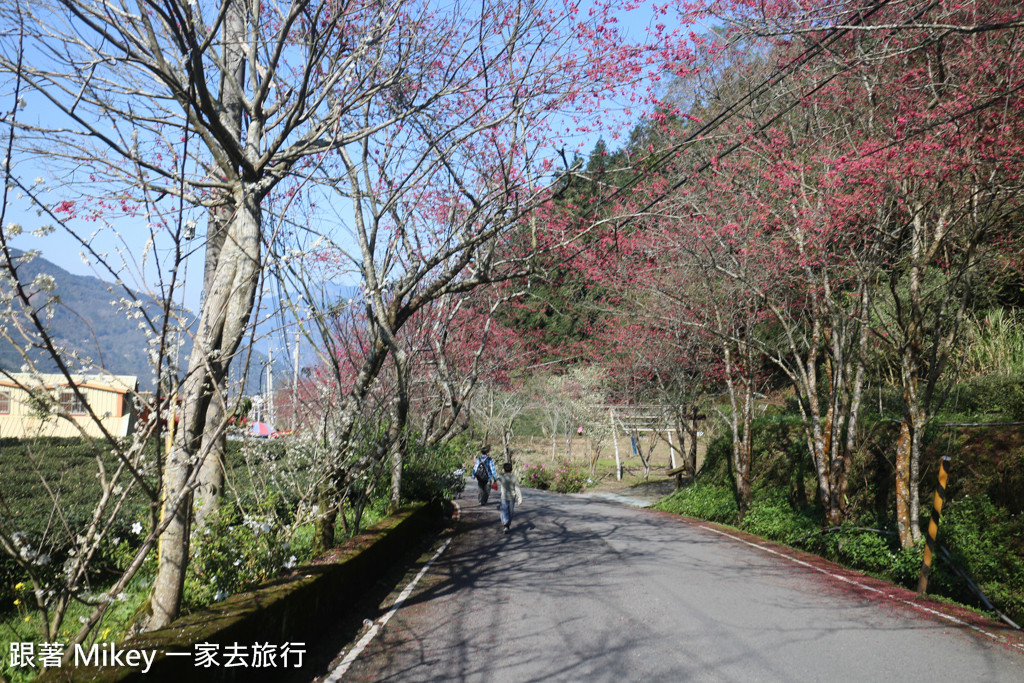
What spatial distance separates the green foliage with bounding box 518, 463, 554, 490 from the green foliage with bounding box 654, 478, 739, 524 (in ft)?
37.3

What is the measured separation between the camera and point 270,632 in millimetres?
5996

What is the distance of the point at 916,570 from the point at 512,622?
21.0ft

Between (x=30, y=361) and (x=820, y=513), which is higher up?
(x=30, y=361)

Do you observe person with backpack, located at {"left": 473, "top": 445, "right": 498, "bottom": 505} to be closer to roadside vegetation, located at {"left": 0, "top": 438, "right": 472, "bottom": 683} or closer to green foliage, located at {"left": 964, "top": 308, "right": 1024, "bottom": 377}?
roadside vegetation, located at {"left": 0, "top": 438, "right": 472, "bottom": 683}

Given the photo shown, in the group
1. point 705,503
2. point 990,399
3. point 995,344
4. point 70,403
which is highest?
point 995,344

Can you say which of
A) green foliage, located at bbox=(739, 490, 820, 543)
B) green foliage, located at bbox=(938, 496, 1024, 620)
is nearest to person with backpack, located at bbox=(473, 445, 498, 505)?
green foliage, located at bbox=(739, 490, 820, 543)

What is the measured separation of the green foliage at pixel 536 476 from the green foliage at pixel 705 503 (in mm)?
11380

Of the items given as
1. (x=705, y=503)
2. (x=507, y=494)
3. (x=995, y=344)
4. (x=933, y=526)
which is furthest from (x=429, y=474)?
(x=995, y=344)

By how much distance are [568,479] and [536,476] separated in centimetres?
288

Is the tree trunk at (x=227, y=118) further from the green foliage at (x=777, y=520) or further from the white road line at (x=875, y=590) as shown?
the green foliage at (x=777, y=520)

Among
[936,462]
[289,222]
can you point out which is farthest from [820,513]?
[289,222]

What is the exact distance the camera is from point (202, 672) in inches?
192

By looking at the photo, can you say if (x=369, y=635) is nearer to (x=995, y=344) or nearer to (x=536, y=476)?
(x=995, y=344)

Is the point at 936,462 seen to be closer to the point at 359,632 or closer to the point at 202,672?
the point at 359,632
